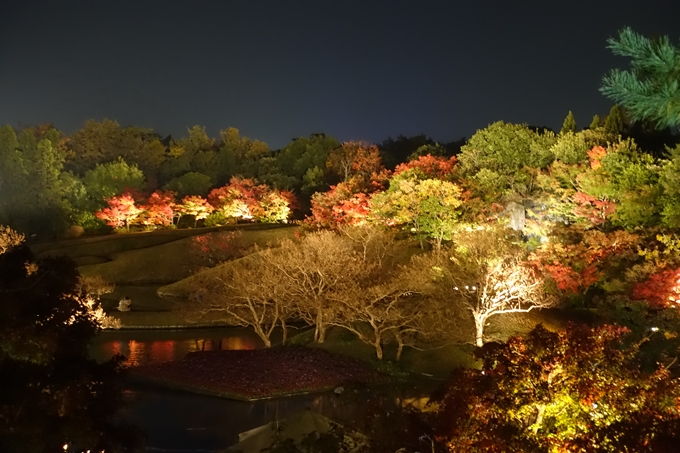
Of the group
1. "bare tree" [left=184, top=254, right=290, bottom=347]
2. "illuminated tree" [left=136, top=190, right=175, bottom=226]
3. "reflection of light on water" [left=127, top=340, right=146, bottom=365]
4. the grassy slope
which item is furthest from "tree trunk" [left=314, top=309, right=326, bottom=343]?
"illuminated tree" [left=136, top=190, right=175, bottom=226]

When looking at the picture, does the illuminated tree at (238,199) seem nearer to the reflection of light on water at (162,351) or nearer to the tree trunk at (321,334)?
the reflection of light on water at (162,351)

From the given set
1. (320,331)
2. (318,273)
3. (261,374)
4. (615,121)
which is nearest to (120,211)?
(320,331)

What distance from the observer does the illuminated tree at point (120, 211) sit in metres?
41.0

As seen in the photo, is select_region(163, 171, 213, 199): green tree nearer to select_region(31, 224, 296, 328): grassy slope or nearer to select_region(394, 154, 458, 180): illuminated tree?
select_region(31, 224, 296, 328): grassy slope

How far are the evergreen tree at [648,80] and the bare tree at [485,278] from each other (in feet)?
43.3

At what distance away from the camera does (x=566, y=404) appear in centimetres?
596

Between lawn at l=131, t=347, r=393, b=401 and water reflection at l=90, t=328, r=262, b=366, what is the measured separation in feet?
9.21

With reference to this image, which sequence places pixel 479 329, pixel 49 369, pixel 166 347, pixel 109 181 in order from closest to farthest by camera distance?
pixel 49 369 < pixel 479 329 < pixel 166 347 < pixel 109 181

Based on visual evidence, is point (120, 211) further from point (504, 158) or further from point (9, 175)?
point (504, 158)

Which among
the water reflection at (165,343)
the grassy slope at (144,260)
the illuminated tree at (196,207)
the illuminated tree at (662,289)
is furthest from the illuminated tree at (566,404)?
the illuminated tree at (196,207)

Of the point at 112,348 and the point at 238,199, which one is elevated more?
the point at 238,199

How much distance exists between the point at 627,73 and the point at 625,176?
1916 centimetres

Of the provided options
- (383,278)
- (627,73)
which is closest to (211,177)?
(383,278)

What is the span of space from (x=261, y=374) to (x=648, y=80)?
46.8ft
